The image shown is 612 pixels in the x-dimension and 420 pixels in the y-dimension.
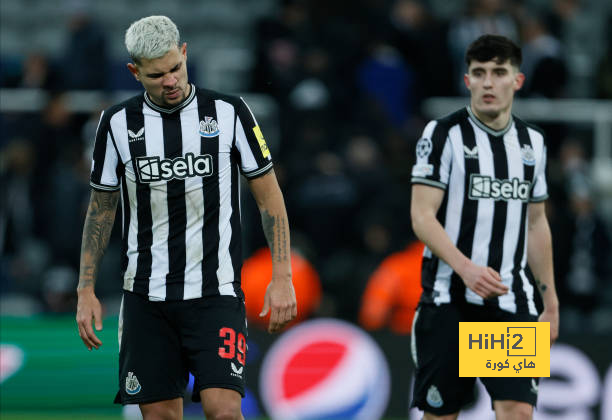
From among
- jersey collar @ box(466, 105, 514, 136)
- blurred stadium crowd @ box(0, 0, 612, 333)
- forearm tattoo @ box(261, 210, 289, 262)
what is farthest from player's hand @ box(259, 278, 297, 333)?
blurred stadium crowd @ box(0, 0, 612, 333)

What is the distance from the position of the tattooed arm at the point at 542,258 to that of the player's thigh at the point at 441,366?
1.70 feet

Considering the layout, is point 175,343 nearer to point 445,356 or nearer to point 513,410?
point 445,356

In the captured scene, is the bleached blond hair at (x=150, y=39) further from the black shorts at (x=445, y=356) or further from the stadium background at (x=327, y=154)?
the stadium background at (x=327, y=154)

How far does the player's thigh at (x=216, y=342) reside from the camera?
507cm

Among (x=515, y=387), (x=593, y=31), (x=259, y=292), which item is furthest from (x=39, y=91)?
(x=515, y=387)

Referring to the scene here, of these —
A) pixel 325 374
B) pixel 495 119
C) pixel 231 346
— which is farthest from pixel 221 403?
pixel 325 374

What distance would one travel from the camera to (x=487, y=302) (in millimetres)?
5656

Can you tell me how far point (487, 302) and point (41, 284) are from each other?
695cm

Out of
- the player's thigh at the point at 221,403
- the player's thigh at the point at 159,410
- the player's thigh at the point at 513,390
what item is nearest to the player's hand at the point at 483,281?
the player's thigh at the point at 513,390

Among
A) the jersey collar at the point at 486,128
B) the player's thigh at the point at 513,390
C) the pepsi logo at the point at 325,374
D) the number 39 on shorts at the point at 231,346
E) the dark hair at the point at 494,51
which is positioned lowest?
the pepsi logo at the point at 325,374

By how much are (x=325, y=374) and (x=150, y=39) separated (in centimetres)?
490

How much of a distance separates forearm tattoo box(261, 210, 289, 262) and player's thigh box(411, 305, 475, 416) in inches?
37.0

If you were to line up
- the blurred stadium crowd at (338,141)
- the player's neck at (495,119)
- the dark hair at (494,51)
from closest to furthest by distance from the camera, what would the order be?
1. the dark hair at (494,51)
2. the player's neck at (495,119)
3. the blurred stadium crowd at (338,141)

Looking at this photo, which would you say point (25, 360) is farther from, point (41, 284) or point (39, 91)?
point (39, 91)
